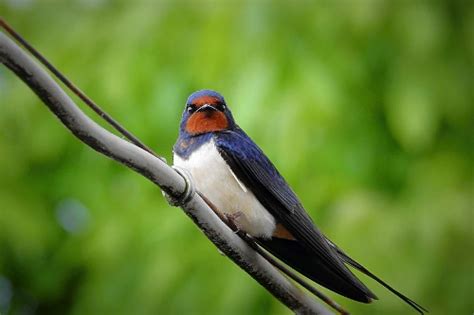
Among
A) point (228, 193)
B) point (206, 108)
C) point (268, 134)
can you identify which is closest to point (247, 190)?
point (228, 193)

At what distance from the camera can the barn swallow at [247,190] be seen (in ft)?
4.43

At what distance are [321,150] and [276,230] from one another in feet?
4.35

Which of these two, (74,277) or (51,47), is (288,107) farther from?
(74,277)

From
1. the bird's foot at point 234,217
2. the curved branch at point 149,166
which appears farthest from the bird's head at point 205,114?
the curved branch at point 149,166

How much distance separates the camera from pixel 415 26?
9.29 ft

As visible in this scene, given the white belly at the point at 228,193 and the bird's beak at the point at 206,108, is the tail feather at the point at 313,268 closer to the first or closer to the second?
the white belly at the point at 228,193

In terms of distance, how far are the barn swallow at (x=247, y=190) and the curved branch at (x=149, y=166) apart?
17 centimetres

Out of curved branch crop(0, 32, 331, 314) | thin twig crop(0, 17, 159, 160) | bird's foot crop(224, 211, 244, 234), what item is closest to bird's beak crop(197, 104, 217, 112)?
bird's foot crop(224, 211, 244, 234)

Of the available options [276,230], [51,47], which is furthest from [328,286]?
[51,47]

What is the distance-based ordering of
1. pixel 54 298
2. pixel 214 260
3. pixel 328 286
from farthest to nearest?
pixel 54 298 < pixel 214 260 < pixel 328 286

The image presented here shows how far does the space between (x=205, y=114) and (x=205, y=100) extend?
44mm

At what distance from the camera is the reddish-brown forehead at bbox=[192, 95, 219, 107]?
142 cm

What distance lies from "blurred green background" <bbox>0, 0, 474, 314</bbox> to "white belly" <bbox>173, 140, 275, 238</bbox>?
0.90m

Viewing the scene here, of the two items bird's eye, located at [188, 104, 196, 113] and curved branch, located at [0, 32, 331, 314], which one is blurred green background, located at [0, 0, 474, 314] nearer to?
bird's eye, located at [188, 104, 196, 113]
